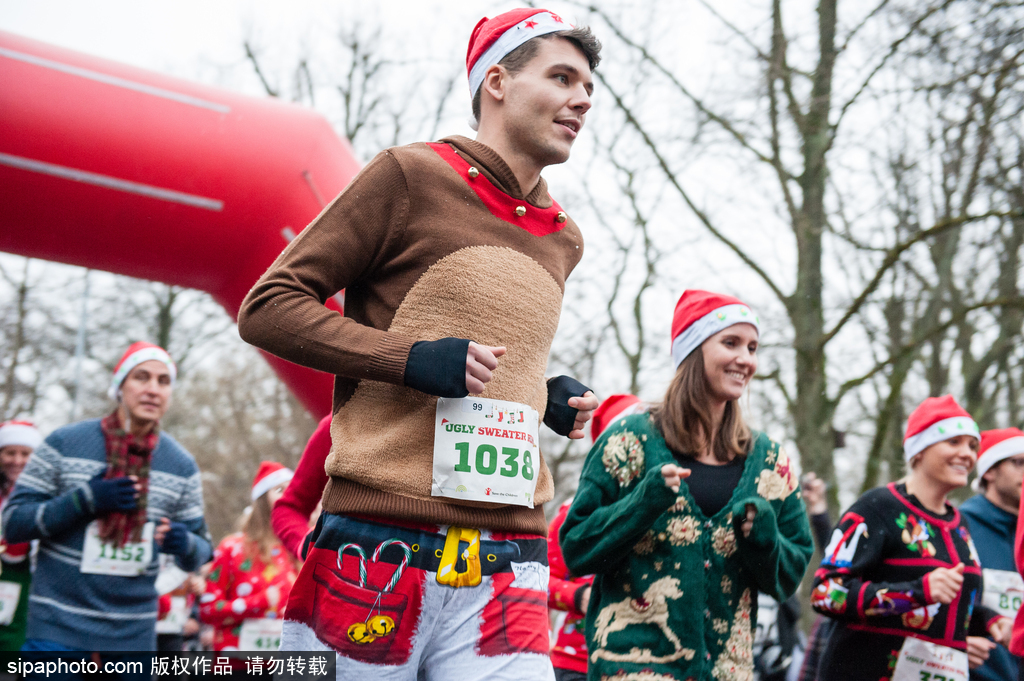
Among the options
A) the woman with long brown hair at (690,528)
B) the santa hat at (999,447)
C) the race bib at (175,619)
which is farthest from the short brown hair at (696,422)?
the race bib at (175,619)

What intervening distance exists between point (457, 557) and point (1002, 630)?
3361mm

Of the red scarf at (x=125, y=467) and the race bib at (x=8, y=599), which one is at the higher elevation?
the red scarf at (x=125, y=467)

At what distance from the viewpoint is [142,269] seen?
6.04m

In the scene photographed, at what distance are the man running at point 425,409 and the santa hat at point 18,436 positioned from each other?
5127mm

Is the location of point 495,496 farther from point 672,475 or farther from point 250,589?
point 250,589

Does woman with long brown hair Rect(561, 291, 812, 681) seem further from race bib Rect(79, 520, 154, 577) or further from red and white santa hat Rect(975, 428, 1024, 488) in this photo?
red and white santa hat Rect(975, 428, 1024, 488)

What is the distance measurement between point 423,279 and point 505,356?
23 cm

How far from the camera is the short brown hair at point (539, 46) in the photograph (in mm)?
2219

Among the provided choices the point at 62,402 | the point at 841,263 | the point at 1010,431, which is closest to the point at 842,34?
the point at 1010,431

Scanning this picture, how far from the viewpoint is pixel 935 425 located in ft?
14.7

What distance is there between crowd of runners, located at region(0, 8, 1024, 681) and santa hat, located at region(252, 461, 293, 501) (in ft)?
1.48

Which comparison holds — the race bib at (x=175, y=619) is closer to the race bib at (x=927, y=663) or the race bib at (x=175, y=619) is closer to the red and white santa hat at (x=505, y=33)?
the race bib at (x=927, y=663)

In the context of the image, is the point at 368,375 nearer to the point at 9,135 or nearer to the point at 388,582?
the point at 388,582

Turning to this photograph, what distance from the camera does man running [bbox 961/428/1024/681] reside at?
452 cm
